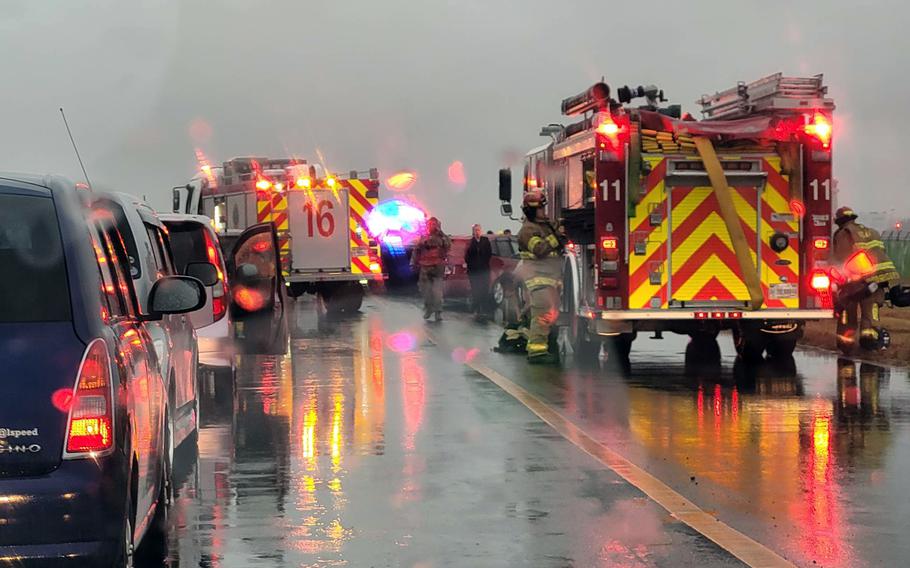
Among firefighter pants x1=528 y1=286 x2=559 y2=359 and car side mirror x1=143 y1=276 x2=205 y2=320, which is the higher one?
car side mirror x1=143 y1=276 x2=205 y2=320

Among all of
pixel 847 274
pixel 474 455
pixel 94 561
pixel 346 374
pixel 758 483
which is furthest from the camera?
pixel 847 274

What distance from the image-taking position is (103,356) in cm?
549

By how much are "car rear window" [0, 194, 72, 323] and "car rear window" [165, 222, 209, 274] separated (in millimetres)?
8656

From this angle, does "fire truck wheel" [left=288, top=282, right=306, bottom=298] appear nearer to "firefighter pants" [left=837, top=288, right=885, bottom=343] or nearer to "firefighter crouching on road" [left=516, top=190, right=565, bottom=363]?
"firefighter crouching on road" [left=516, top=190, right=565, bottom=363]

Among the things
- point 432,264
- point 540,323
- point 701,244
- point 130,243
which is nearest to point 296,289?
point 432,264

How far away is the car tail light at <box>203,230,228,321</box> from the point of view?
543 inches

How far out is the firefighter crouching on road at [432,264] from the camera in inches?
1080

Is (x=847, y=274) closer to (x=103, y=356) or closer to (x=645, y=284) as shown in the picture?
(x=645, y=284)

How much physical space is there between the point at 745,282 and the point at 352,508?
910 centimetres

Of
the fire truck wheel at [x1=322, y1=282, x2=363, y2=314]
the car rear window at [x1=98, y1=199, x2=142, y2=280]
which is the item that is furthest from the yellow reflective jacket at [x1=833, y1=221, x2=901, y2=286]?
the fire truck wheel at [x1=322, y1=282, x2=363, y2=314]

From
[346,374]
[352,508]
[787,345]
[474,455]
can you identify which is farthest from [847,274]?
[352,508]

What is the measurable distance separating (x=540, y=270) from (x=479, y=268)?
39.6 feet

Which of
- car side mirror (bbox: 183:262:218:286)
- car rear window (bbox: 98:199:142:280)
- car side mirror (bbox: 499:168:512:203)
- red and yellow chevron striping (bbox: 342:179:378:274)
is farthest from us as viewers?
red and yellow chevron striping (bbox: 342:179:378:274)

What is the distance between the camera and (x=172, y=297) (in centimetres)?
682
